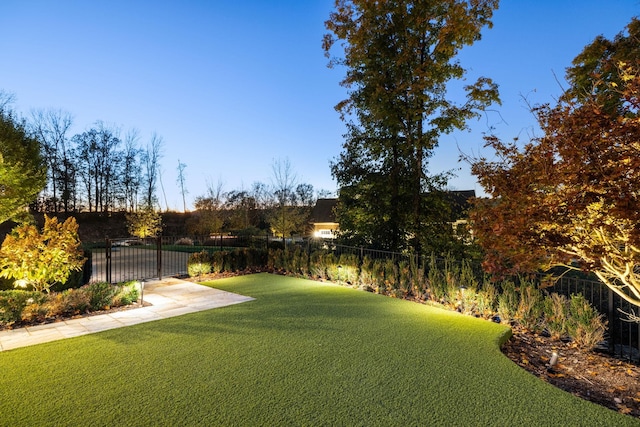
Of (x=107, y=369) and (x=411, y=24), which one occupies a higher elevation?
(x=411, y=24)

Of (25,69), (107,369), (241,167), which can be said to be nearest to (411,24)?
(107,369)

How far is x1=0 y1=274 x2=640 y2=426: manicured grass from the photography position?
266 centimetres

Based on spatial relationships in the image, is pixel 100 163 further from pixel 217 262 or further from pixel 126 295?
pixel 126 295

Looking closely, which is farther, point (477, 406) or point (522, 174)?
point (522, 174)

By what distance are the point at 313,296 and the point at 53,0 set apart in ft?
35.0

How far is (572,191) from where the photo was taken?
10.8 ft

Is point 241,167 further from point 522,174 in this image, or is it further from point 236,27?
point 522,174

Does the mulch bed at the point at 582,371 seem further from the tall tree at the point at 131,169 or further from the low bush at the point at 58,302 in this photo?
the tall tree at the point at 131,169

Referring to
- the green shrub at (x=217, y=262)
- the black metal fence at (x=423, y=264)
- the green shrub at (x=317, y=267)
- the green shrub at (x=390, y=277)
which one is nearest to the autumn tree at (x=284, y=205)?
the black metal fence at (x=423, y=264)

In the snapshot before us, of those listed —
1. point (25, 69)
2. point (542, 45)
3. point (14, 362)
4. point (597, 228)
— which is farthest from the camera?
point (25, 69)

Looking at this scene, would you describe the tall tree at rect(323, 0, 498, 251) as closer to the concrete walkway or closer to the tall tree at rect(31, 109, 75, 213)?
the concrete walkway

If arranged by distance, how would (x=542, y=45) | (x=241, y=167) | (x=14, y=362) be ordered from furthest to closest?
(x=241, y=167) < (x=542, y=45) < (x=14, y=362)

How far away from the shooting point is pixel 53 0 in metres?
8.95

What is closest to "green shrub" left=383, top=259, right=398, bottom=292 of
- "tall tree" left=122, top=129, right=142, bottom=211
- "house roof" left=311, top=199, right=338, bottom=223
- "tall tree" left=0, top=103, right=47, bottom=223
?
"tall tree" left=0, top=103, right=47, bottom=223
